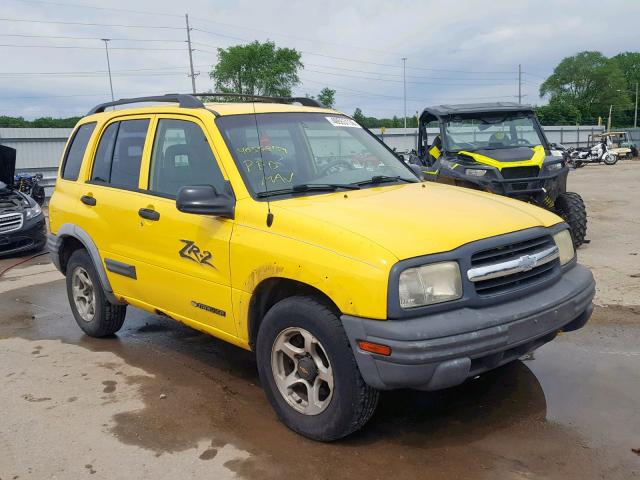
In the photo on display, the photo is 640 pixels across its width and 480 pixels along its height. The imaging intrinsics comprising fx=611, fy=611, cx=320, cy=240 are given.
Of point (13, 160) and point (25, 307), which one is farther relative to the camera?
point (13, 160)

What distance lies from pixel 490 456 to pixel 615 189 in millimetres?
16614

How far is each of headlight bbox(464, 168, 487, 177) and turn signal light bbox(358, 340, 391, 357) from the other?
5.70 metres

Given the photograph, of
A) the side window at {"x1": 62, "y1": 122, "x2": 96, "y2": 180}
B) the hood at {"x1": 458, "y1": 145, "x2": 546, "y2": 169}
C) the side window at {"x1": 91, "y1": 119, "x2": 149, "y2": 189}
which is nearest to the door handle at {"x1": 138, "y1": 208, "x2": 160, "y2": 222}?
the side window at {"x1": 91, "y1": 119, "x2": 149, "y2": 189}

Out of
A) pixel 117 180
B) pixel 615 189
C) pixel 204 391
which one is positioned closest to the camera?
pixel 204 391

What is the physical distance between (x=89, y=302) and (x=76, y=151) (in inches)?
53.8

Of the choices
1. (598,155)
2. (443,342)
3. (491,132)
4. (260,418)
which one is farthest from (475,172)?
(598,155)

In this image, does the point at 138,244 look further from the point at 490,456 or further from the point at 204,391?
the point at 490,456

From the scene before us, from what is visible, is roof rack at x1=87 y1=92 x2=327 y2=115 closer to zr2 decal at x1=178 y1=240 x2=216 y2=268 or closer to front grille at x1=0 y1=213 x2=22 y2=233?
zr2 decal at x1=178 y1=240 x2=216 y2=268

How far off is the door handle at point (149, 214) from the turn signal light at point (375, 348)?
75.1 inches

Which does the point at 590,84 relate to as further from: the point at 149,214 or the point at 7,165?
the point at 149,214

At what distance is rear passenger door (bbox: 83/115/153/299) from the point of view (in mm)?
4555

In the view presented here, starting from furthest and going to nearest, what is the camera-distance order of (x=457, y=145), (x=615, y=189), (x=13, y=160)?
1. (x=615, y=189)
2. (x=13, y=160)
3. (x=457, y=145)

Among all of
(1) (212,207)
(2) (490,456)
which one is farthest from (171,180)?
(2) (490,456)

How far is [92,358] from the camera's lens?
5.05 m
